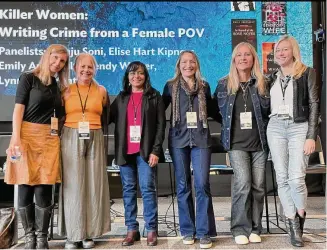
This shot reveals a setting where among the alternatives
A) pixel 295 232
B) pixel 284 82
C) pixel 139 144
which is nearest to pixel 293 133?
pixel 284 82

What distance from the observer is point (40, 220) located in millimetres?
2219

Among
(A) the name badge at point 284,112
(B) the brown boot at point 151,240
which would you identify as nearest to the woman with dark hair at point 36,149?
(B) the brown boot at point 151,240

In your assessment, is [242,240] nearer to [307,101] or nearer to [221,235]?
[221,235]

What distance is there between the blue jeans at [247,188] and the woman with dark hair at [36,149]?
3.96ft

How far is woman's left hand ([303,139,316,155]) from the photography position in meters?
2.22

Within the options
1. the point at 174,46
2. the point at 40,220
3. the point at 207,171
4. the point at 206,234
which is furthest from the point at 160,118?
the point at 174,46

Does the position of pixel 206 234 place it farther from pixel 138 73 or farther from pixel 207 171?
pixel 138 73

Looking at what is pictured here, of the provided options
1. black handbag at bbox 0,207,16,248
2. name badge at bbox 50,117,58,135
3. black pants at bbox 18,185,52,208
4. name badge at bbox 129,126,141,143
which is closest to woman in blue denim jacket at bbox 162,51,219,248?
name badge at bbox 129,126,141,143

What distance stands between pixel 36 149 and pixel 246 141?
54.7 inches

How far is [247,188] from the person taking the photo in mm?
2344

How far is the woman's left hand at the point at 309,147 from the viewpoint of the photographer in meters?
2.22

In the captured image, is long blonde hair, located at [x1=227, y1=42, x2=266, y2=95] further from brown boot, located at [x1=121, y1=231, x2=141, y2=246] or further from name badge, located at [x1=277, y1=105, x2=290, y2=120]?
brown boot, located at [x1=121, y1=231, x2=141, y2=246]

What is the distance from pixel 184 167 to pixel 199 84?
23.4 inches

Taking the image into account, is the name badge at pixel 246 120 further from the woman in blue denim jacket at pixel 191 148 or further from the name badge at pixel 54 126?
the name badge at pixel 54 126
